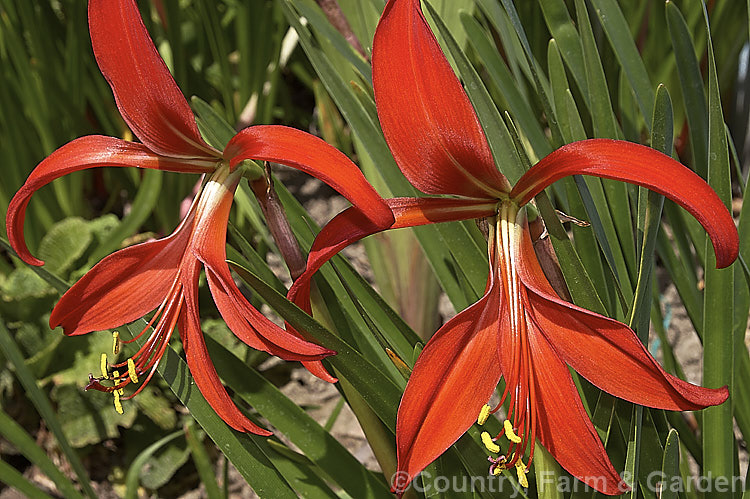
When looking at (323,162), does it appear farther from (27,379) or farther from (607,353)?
(27,379)

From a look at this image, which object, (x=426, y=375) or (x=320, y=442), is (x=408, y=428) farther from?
(x=320, y=442)

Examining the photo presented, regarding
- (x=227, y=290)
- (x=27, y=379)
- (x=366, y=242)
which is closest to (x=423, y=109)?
(x=227, y=290)

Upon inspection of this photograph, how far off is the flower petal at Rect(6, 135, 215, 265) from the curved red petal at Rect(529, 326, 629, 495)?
11.7 inches

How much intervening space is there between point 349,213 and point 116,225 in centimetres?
129

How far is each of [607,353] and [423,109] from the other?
22 centimetres

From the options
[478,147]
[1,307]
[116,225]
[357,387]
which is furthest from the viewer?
[116,225]

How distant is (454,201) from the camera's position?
573mm

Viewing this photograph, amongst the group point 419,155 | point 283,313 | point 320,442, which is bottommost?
point 320,442

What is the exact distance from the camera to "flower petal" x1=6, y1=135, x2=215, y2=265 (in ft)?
1.89

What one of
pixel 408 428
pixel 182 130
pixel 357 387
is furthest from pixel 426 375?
pixel 182 130

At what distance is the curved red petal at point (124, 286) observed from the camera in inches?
24.1

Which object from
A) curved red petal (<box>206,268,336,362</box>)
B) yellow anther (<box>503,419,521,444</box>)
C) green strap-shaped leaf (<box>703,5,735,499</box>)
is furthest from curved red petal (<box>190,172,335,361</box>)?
green strap-shaped leaf (<box>703,5,735,499</box>)

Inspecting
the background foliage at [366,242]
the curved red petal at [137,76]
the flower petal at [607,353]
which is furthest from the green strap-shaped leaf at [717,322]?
the curved red petal at [137,76]

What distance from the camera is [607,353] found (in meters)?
A: 0.55
